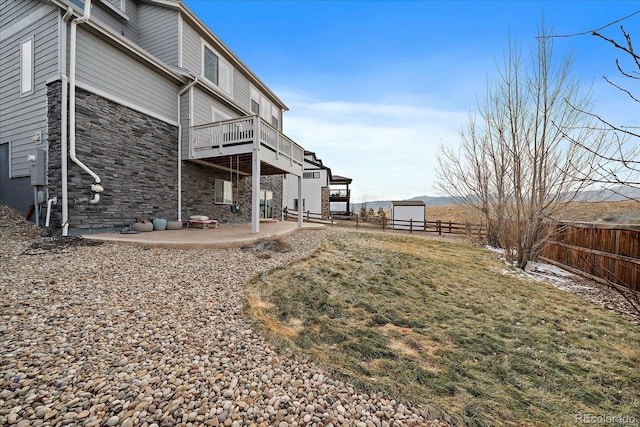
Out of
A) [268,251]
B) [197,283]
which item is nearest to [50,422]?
[197,283]

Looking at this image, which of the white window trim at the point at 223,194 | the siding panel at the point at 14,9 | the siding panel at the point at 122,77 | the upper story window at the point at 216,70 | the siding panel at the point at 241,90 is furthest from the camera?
the siding panel at the point at 241,90

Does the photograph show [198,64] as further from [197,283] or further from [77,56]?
[197,283]

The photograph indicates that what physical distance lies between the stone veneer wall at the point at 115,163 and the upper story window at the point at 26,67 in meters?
1.12

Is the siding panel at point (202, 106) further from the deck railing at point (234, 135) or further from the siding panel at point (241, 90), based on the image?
the siding panel at point (241, 90)

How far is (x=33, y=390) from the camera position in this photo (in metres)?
1.72

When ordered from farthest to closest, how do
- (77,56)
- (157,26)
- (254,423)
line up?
(157,26)
(77,56)
(254,423)

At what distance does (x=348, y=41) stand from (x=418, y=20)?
3.18m

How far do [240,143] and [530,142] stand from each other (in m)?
8.98

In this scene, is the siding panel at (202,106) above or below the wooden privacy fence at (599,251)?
above

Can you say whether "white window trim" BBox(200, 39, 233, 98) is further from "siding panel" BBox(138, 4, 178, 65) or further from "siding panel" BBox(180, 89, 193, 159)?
"siding panel" BBox(180, 89, 193, 159)

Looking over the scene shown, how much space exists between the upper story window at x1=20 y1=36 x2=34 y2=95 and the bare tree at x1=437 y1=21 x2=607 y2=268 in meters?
13.1

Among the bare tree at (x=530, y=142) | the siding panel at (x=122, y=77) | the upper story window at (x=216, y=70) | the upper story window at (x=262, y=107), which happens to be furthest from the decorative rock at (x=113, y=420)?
the upper story window at (x=262, y=107)

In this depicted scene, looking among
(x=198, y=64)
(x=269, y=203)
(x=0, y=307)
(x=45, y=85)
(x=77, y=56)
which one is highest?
(x=198, y=64)

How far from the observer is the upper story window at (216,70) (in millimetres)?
9953
